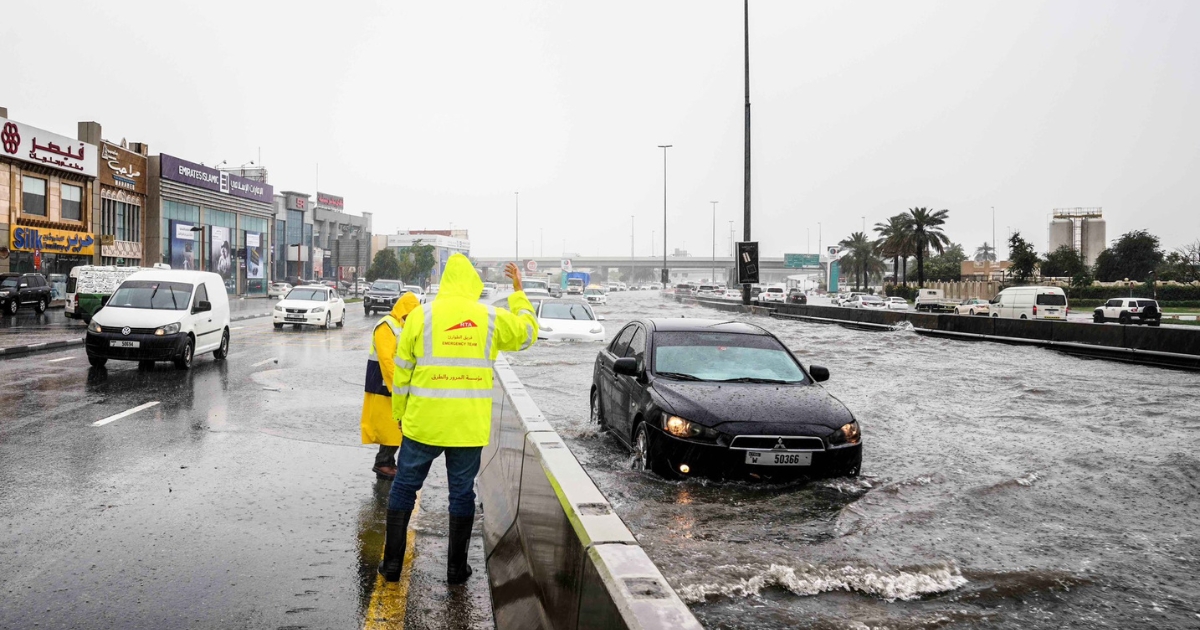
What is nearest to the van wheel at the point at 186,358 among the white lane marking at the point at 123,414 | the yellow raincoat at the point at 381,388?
the white lane marking at the point at 123,414

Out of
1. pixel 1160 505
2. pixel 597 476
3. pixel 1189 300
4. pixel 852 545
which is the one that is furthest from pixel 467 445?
pixel 1189 300

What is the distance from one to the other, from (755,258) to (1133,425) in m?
21.9

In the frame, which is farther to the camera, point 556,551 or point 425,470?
point 425,470

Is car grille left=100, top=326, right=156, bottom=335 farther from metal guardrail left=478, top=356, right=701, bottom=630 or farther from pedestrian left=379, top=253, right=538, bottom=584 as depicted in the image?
pedestrian left=379, top=253, right=538, bottom=584

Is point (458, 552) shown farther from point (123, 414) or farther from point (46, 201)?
point (46, 201)


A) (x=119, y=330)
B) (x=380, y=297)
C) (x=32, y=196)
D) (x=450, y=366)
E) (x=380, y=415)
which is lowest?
(x=380, y=415)

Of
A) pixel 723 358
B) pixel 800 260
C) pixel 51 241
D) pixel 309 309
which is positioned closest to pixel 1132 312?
pixel 309 309

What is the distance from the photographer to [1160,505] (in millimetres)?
7316

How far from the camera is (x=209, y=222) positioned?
7431 centimetres

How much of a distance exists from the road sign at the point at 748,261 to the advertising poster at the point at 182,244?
4792 centimetres

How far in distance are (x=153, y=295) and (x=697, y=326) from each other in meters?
11.7

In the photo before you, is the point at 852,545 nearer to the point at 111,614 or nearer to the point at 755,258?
the point at 111,614

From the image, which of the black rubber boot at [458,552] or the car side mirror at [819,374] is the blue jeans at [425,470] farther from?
the car side mirror at [819,374]

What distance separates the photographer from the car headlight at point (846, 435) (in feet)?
24.4
